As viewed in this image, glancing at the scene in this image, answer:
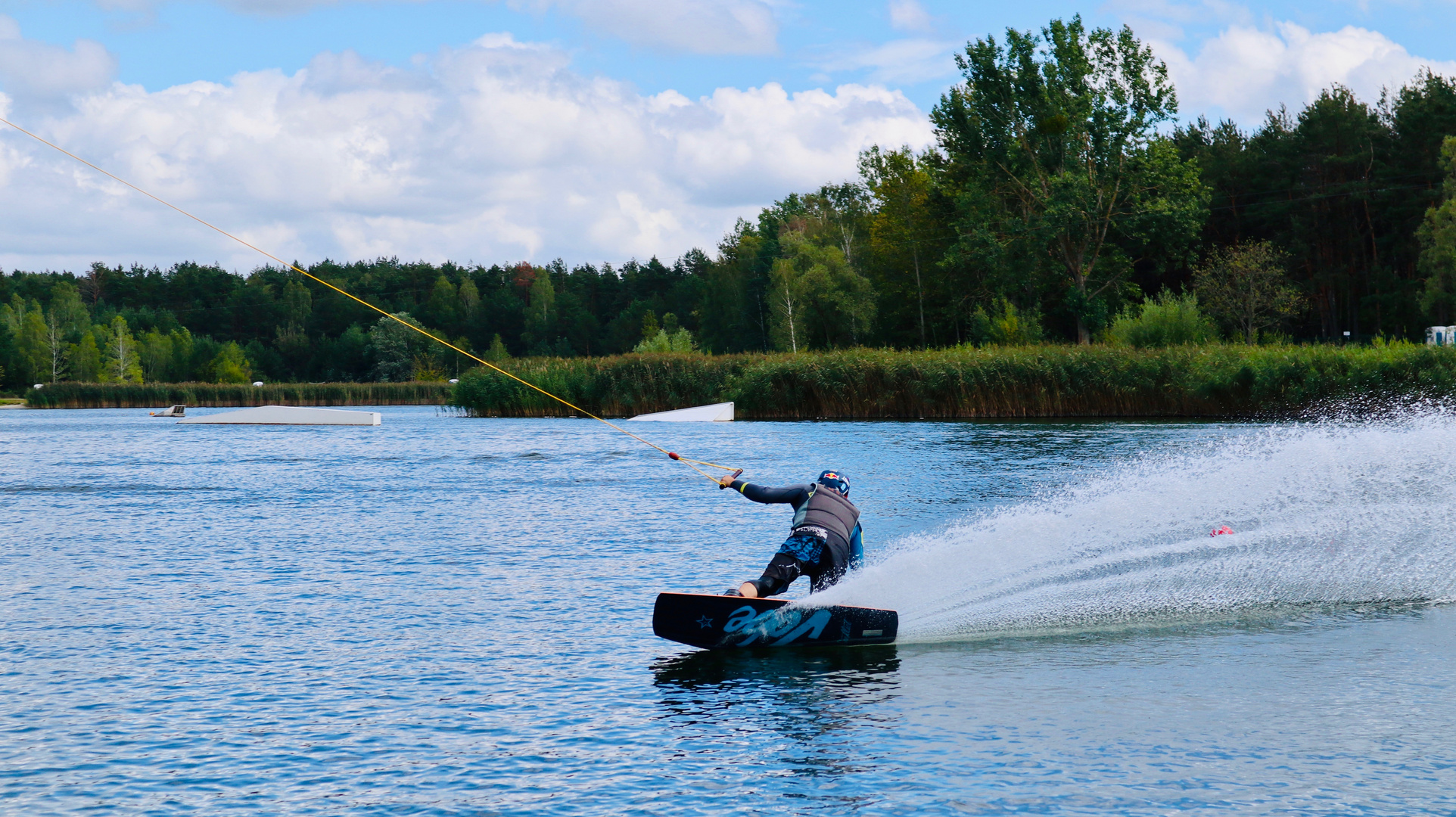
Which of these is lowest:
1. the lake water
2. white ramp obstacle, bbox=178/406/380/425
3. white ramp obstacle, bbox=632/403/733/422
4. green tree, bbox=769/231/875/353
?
the lake water

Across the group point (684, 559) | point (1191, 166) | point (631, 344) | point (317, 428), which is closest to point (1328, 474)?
point (684, 559)

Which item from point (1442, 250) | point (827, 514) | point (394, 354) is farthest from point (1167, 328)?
point (394, 354)

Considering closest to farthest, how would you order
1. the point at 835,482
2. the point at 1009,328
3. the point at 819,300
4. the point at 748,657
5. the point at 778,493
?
the point at 748,657 < the point at 778,493 < the point at 835,482 < the point at 1009,328 < the point at 819,300

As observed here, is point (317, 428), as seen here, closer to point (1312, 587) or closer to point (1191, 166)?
point (1191, 166)

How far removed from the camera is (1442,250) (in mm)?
66500

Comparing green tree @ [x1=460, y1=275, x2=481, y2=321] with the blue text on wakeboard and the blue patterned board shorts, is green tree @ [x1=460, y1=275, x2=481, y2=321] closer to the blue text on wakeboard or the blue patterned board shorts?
the blue patterned board shorts

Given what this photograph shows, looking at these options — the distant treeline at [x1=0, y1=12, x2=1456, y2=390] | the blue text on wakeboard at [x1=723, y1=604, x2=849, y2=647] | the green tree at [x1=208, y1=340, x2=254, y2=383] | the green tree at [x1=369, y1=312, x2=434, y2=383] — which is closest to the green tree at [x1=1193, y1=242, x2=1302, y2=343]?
the distant treeline at [x1=0, y1=12, x2=1456, y2=390]

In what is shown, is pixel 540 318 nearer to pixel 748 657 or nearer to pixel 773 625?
pixel 748 657

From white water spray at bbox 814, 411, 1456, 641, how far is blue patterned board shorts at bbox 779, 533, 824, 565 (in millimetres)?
372

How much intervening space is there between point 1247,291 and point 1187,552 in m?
58.0

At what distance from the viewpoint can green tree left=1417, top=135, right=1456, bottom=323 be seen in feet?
218

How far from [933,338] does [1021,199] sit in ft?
56.0

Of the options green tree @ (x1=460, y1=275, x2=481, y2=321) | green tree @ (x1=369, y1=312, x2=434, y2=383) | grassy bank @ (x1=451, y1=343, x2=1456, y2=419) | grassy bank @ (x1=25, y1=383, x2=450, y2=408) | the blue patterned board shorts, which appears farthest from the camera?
green tree @ (x1=460, y1=275, x2=481, y2=321)

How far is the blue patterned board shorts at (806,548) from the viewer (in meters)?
11.4
